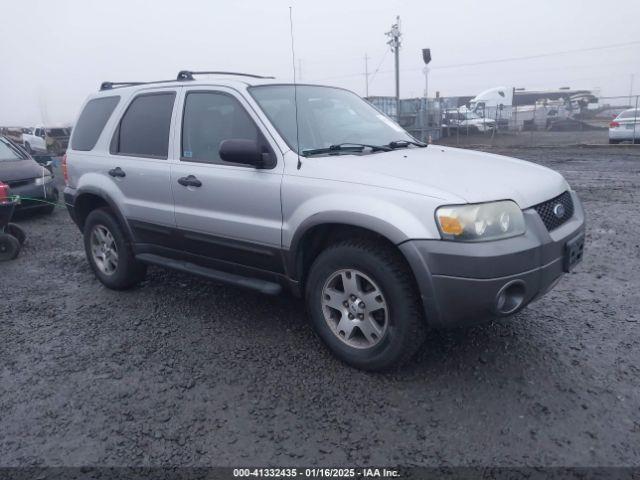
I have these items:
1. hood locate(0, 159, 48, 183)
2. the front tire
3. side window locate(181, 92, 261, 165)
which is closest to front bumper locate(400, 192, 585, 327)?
the front tire

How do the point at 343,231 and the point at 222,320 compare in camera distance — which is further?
the point at 222,320

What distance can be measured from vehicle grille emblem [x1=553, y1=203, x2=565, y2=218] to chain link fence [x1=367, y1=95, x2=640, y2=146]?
18.1 m

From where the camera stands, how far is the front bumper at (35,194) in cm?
902

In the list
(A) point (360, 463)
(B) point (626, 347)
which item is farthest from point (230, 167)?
(B) point (626, 347)

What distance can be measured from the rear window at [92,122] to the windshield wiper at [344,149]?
7.71 feet

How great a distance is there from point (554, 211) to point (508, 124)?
27965mm

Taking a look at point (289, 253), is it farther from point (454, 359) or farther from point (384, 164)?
point (454, 359)

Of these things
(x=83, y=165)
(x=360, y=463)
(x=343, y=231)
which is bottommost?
(x=360, y=463)

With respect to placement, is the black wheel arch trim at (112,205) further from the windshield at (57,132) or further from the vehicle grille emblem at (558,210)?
the windshield at (57,132)

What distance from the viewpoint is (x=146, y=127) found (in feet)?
15.1

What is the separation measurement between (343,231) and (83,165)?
2994 millimetres

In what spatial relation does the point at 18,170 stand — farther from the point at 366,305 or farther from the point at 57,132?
the point at 57,132

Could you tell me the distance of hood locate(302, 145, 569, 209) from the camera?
3.04 m

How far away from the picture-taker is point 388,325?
3215mm
